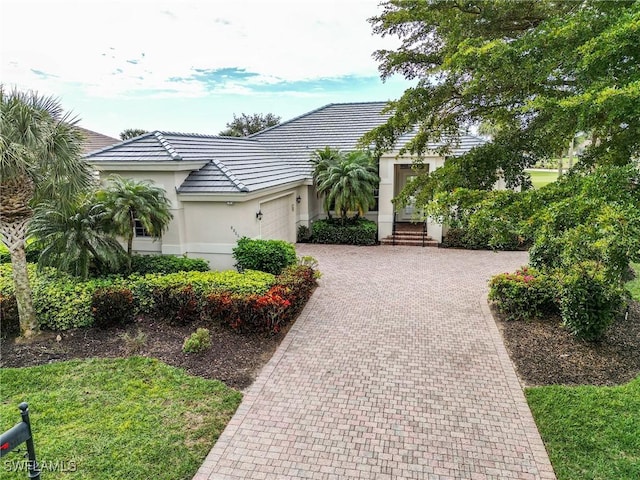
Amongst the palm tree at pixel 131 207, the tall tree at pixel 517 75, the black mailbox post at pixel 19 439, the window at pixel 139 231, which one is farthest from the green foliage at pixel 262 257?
the black mailbox post at pixel 19 439

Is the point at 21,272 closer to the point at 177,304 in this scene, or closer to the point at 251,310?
the point at 177,304

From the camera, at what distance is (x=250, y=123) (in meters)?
35.2

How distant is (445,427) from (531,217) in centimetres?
318

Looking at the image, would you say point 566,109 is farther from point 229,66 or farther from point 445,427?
point 229,66

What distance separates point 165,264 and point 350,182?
8.09 metres

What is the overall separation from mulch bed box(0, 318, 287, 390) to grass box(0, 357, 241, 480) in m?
0.32

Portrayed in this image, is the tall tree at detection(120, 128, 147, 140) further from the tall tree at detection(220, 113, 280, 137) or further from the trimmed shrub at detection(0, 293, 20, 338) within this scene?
the trimmed shrub at detection(0, 293, 20, 338)

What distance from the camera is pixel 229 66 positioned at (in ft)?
62.3

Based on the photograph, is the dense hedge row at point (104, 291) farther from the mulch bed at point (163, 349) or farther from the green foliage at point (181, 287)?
the mulch bed at point (163, 349)

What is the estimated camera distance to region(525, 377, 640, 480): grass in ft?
15.3

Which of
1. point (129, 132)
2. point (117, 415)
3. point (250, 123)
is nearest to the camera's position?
point (117, 415)

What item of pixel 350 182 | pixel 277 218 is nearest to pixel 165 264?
pixel 277 218

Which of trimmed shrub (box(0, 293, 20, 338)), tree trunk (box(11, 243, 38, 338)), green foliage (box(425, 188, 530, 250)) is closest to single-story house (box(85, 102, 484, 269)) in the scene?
green foliage (box(425, 188, 530, 250))

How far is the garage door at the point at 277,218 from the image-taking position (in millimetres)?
14003
